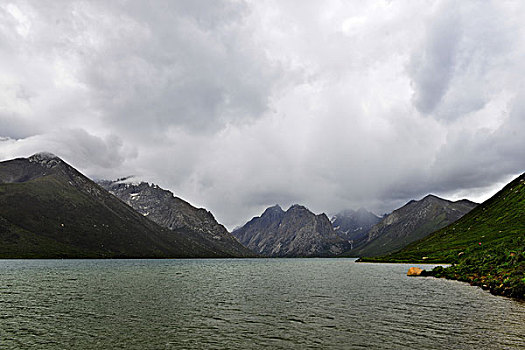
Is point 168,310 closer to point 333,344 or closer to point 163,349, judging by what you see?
point 163,349

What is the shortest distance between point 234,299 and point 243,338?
26.7 metres

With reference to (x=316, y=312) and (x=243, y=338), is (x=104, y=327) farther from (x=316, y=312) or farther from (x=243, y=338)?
(x=316, y=312)

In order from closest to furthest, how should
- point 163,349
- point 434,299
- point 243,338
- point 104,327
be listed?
point 163,349 < point 243,338 < point 104,327 < point 434,299

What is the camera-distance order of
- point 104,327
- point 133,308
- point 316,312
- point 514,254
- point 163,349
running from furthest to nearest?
point 514,254
point 133,308
point 316,312
point 104,327
point 163,349

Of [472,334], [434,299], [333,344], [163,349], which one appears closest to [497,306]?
[434,299]

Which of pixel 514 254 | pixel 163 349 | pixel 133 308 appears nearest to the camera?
pixel 163 349

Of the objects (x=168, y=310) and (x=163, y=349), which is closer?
(x=163, y=349)

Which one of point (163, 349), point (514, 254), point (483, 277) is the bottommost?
point (163, 349)

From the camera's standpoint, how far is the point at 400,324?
36.2 meters

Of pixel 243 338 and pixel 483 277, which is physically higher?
pixel 483 277

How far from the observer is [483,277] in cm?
7550

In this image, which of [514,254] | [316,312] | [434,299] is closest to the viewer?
[316,312]

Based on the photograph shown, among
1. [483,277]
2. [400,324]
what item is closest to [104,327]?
[400,324]

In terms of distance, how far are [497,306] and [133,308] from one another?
168 ft
